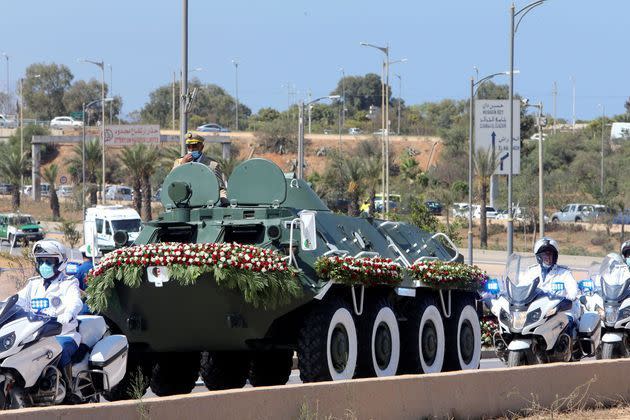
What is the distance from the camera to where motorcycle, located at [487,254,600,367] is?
15312 mm

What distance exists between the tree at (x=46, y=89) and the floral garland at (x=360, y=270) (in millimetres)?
127778

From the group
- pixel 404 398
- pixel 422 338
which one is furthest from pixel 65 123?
pixel 404 398

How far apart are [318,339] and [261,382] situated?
2.51 meters

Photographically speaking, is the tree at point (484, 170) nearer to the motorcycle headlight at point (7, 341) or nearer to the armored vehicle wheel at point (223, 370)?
the armored vehicle wheel at point (223, 370)

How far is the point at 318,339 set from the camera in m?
13.8

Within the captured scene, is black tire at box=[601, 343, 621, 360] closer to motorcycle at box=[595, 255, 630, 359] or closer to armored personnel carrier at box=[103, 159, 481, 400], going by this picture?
motorcycle at box=[595, 255, 630, 359]

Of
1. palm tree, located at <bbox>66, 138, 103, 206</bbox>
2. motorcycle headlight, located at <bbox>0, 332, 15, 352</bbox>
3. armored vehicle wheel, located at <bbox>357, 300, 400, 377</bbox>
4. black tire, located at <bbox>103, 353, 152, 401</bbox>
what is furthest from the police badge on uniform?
palm tree, located at <bbox>66, 138, 103, 206</bbox>

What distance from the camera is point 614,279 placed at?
57.5 feet

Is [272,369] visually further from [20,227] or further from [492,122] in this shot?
[492,122]

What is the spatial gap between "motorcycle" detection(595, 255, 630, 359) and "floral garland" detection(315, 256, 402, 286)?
3695mm

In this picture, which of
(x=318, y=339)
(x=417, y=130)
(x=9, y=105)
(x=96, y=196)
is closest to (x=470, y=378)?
(x=318, y=339)

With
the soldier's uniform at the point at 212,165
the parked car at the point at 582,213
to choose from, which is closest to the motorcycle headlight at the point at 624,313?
the soldier's uniform at the point at 212,165

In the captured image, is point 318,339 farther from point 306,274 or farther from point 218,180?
point 218,180

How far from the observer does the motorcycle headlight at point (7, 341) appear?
1054 cm
